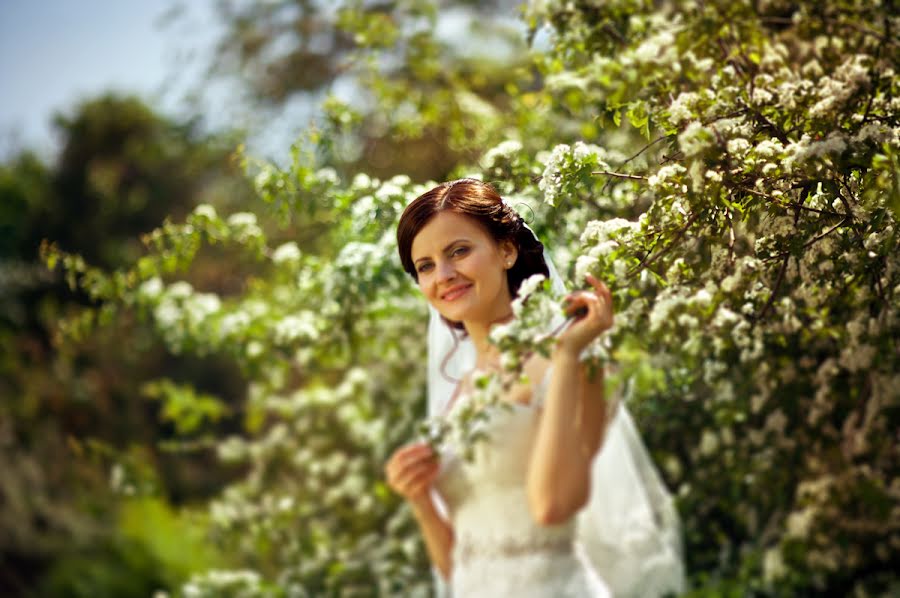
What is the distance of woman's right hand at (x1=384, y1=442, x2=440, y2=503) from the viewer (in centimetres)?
225

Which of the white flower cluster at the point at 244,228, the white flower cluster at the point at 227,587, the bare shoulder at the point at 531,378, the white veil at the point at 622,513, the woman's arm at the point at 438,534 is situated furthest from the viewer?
the white flower cluster at the point at 227,587

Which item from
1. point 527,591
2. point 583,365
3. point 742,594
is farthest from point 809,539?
point 583,365

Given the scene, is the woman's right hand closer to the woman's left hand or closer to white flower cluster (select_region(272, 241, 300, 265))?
the woman's left hand

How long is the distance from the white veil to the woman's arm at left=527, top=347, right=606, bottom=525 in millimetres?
339

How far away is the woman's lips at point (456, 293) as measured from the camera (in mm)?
1885

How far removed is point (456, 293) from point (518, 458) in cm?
60

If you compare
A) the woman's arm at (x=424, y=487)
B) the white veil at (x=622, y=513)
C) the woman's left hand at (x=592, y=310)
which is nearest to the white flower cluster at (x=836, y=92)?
the woman's left hand at (x=592, y=310)

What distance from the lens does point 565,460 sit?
6.65 ft

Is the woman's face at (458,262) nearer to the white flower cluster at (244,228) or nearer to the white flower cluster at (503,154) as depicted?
the white flower cluster at (503,154)

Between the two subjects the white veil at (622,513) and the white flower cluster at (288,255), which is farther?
the white flower cluster at (288,255)

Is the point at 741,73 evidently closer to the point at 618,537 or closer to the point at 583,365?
the point at 583,365

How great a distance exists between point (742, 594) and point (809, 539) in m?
0.35

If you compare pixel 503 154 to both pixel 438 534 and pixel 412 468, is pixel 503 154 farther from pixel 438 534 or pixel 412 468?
pixel 438 534

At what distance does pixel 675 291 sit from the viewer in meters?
1.83
